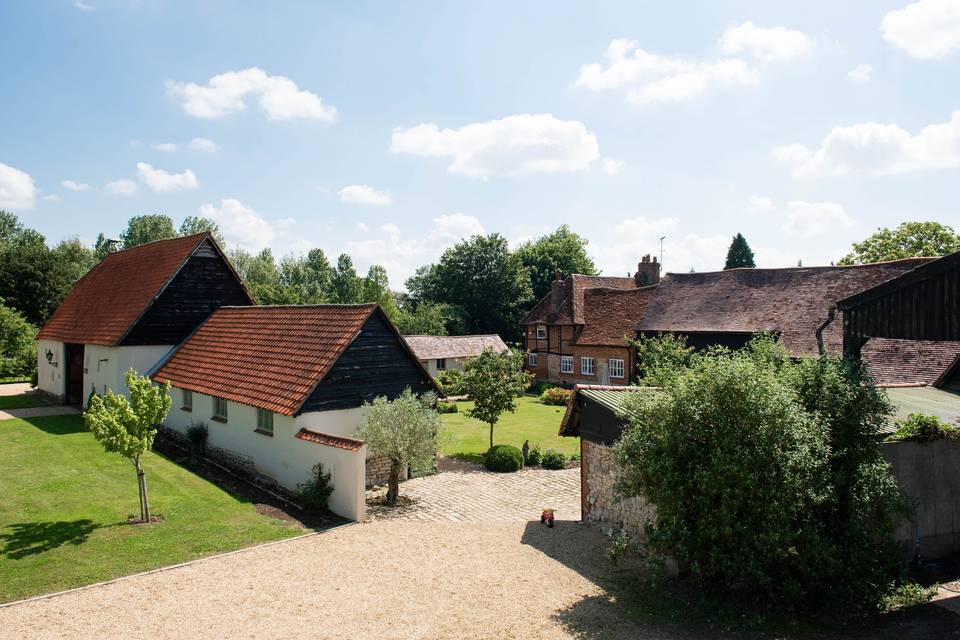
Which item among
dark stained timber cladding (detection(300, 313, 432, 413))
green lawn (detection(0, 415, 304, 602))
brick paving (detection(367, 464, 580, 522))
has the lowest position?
brick paving (detection(367, 464, 580, 522))

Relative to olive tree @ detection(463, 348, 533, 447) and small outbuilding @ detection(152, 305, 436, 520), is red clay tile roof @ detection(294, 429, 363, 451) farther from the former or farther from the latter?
olive tree @ detection(463, 348, 533, 447)

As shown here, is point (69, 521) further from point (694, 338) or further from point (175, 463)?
point (694, 338)

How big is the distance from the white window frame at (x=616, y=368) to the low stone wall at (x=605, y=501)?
25.9 m

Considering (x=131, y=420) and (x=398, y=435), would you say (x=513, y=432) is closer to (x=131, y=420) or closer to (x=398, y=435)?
(x=398, y=435)

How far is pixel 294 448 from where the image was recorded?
1759 centimetres

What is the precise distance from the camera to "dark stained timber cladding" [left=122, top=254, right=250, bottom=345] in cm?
2639

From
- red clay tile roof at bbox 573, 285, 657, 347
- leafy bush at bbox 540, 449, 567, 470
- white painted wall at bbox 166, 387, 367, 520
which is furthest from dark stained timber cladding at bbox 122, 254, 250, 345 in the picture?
red clay tile roof at bbox 573, 285, 657, 347

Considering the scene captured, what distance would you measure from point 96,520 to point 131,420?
8.45 feet

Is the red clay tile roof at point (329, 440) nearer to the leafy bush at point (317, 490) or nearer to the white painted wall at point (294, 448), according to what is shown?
the white painted wall at point (294, 448)

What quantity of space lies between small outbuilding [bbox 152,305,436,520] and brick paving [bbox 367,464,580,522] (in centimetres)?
143

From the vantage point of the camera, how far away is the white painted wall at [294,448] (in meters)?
15.6

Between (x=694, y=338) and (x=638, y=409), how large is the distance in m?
25.0

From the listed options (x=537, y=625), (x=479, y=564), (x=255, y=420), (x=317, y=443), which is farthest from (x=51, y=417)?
(x=537, y=625)

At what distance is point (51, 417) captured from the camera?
26.9 metres
